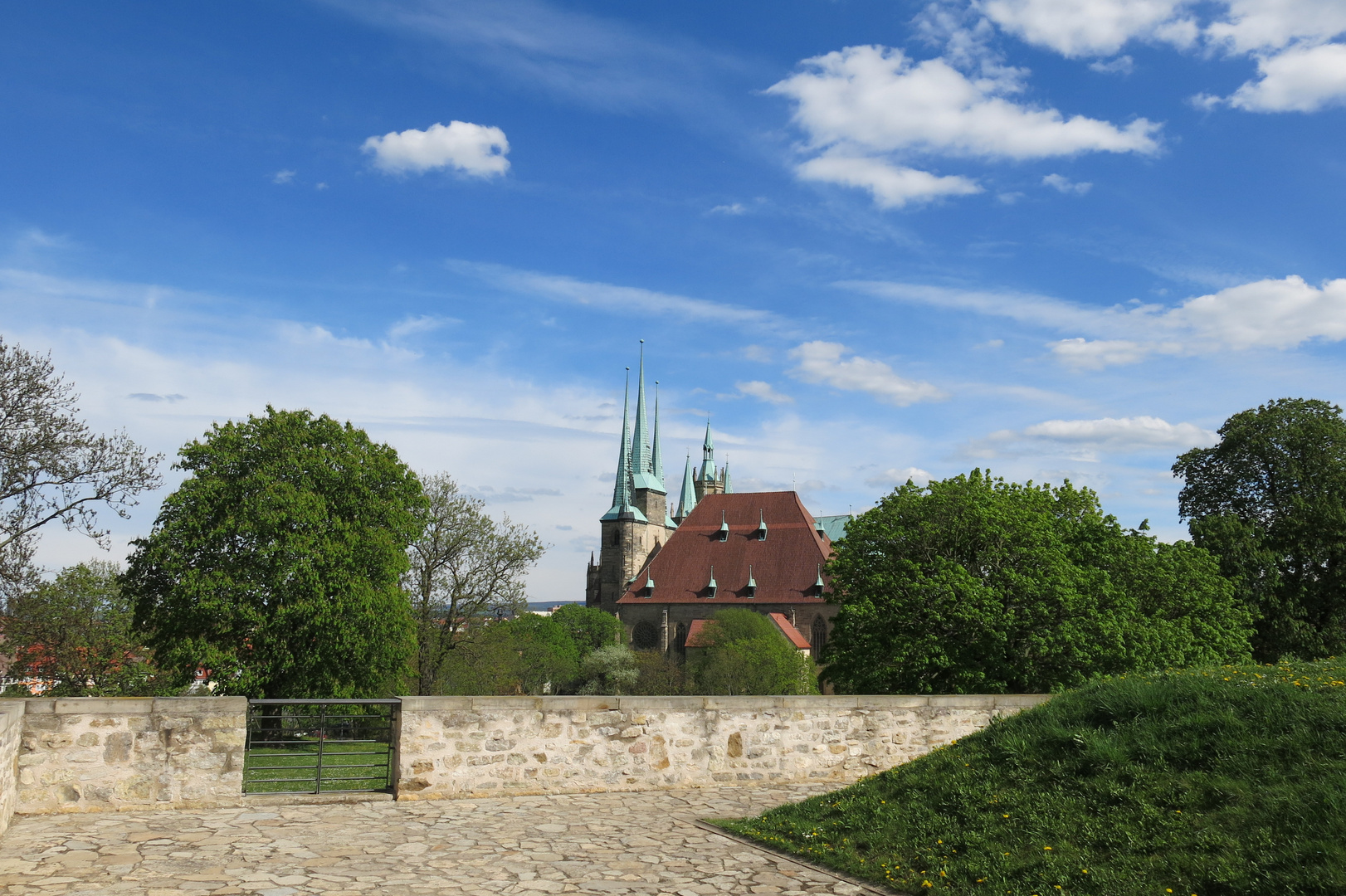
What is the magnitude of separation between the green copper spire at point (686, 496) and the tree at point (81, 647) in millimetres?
71380

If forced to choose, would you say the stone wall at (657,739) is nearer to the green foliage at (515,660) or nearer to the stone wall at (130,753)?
the stone wall at (130,753)

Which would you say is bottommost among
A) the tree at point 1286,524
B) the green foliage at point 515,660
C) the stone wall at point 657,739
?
the green foliage at point 515,660

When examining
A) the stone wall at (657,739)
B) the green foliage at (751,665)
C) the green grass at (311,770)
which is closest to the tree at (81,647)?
the green grass at (311,770)

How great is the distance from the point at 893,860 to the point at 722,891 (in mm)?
1529

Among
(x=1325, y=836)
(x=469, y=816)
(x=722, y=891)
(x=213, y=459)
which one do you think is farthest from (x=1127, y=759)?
(x=213, y=459)

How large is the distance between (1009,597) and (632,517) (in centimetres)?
6764

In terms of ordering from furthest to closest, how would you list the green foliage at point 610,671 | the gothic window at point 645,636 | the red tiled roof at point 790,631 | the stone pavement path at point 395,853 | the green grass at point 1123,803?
the gothic window at point 645,636, the red tiled roof at point 790,631, the green foliage at point 610,671, the stone pavement path at point 395,853, the green grass at point 1123,803

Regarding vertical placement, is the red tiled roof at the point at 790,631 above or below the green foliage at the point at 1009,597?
below

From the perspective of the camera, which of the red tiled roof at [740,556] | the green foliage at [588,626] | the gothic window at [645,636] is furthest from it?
the green foliage at [588,626]

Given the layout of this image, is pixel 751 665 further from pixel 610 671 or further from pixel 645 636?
pixel 645 636

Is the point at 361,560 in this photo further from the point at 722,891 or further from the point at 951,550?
the point at 722,891

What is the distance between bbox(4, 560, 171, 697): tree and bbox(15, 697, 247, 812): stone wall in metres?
17.9

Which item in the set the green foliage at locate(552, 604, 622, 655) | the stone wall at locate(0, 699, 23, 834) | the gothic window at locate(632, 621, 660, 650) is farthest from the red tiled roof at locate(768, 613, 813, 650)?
the stone wall at locate(0, 699, 23, 834)

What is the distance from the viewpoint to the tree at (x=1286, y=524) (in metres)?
34.1
